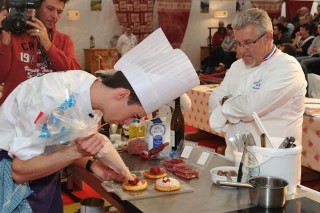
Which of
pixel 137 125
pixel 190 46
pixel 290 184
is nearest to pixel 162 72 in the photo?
pixel 290 184

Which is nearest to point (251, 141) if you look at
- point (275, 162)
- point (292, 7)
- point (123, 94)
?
point (275, 162)

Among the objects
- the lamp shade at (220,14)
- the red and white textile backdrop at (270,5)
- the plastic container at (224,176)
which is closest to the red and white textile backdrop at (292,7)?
the red and white textile backdrop at (270,5)

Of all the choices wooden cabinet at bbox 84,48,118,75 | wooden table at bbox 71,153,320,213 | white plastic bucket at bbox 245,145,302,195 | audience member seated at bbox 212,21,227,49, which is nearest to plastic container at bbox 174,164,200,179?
wooden table at bbox 71,153,320,213

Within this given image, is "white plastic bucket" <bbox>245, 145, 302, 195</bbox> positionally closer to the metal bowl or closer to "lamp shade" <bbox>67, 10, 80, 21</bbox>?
the metal bowl

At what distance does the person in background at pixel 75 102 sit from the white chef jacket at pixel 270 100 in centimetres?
75

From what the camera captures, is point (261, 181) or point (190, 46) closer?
point (261, 181)

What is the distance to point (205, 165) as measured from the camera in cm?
188

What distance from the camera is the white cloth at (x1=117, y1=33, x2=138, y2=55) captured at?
1041cm

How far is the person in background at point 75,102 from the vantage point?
132 centimetres

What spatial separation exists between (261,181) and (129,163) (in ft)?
2.08

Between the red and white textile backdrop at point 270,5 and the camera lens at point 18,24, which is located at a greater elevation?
the red and white textile backdrop at point 270,5

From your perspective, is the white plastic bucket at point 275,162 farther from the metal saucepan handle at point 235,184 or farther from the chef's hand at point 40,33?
the chef's hand at point 40,33

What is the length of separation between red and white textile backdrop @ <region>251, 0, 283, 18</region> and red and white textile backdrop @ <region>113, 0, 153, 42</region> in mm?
3486

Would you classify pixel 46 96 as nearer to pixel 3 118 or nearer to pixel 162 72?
pixel 3 118
